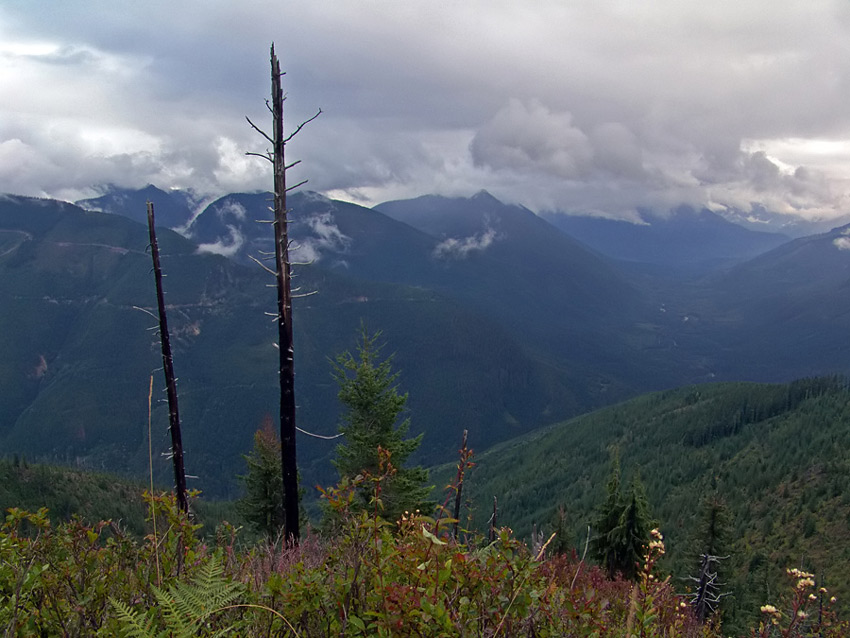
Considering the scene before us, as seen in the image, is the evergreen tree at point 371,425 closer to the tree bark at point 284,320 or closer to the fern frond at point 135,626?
the tree bark at point 284,320

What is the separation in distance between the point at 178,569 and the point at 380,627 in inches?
79.2

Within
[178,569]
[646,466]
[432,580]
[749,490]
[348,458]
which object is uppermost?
[432,580]

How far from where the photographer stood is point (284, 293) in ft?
41.4

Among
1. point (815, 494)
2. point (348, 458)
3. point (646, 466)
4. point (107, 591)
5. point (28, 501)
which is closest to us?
point (107, 591)

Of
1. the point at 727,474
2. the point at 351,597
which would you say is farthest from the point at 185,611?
the point at 727,474

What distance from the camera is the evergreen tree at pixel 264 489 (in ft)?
82.9

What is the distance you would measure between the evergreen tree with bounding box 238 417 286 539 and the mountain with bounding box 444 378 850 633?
16.1m

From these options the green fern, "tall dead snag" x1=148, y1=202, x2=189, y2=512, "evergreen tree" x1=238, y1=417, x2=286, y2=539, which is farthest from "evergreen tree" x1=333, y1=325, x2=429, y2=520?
the green fern

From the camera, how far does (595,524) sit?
2786 cm

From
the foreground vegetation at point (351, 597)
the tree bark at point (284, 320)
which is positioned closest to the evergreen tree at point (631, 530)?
the tree bark at point (284, 320)

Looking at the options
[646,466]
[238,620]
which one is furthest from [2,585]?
[646,466]

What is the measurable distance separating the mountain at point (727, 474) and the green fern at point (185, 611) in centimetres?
3174

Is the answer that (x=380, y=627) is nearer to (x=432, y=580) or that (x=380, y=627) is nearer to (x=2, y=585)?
(x=432, y=580)

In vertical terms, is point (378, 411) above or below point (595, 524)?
above
